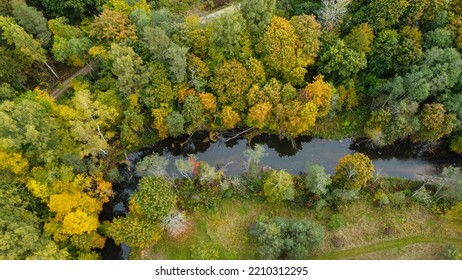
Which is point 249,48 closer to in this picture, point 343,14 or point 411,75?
point 343,14

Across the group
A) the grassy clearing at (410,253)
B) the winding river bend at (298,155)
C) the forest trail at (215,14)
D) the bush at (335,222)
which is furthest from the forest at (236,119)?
the forest trail at (215,14)

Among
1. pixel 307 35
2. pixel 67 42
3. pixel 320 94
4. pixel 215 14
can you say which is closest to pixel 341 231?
pixel 320 94

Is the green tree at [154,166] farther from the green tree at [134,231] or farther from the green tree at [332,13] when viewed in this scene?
the green tree at [332,13]

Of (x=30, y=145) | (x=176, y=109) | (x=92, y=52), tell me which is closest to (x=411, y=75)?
(x=176, y=109)

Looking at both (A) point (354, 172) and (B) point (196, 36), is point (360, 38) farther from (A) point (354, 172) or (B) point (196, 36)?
(B) point (196, 36)

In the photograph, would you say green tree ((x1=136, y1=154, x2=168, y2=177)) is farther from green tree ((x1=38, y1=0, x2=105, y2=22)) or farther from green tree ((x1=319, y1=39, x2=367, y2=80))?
green tree ((x1=319, y1=39, x2=367, y2=80))

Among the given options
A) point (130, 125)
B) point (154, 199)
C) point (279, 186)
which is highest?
point (130, 125)
